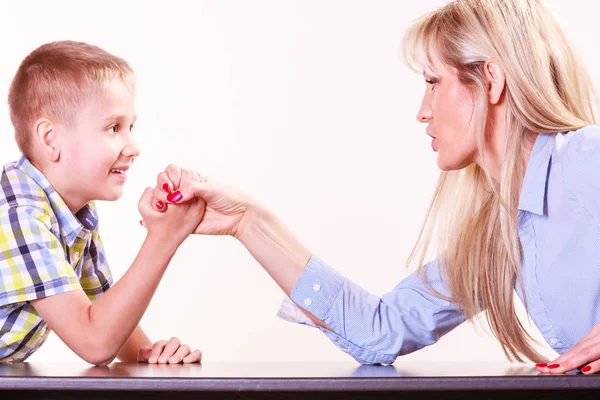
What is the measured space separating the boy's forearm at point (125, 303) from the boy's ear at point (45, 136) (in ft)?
1.16

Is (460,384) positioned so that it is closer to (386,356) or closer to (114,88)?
(386,356)

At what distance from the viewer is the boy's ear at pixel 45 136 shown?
5.15 ft

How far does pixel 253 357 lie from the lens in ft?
9.43

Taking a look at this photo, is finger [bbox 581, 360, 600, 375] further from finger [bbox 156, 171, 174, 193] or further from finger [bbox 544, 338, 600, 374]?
finger [bbox 156, 171, 174, 193]

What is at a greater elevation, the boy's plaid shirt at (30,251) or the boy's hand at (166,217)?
the boy's hand at (166,217)

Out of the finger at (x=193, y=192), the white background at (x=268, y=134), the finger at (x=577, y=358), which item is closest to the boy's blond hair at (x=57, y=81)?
the finger at (x=193, y=192)

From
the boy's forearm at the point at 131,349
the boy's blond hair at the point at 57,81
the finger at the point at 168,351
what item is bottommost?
the boy's forearm at the point at 131,349

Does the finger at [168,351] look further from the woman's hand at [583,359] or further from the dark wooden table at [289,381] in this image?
the woman's hand at [583,359]

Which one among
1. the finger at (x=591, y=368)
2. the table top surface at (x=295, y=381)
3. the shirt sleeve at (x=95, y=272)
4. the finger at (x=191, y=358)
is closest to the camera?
the table top surface at (x=295, y=381)

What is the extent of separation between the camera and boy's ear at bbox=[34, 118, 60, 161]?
1.57m

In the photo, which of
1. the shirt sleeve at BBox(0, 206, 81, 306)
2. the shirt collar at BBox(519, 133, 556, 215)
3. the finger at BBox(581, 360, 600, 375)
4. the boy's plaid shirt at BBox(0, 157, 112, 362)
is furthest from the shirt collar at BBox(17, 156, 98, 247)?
the finger at BBox(581, 360, 600, 375)

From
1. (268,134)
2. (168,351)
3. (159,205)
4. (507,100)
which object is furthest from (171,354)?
(268,134)

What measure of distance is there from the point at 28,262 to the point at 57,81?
411 millimetres

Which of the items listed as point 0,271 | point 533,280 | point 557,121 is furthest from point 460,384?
point 0,271
